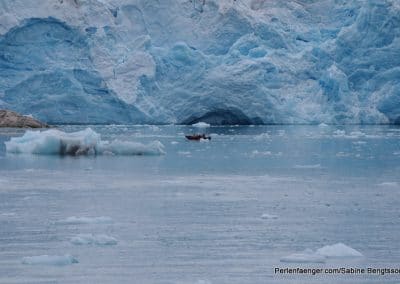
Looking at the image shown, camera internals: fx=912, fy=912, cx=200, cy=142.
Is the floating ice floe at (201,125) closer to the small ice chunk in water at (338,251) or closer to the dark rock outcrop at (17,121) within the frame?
the dark rock outcrop at (17,121)

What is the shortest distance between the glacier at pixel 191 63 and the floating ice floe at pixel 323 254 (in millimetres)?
21545

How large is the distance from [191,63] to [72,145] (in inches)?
511

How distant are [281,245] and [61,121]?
894 inches

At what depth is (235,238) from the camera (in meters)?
6.48

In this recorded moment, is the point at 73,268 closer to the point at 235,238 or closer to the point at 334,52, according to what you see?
the point at 235,238

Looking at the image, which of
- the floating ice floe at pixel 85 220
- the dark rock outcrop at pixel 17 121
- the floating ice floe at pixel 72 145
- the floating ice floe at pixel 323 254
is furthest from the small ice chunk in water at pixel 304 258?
the dark rock outcrop at pixel 17 121

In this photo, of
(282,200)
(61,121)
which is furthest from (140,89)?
(282,200)

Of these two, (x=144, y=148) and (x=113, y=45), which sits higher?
(x=113, y=45)

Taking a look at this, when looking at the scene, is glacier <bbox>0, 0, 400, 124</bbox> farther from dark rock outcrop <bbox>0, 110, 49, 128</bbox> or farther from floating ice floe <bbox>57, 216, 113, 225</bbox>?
floating ice floe <bbox>57, 216, 113, 225</bbox>

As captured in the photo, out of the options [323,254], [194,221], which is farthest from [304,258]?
[194,221]

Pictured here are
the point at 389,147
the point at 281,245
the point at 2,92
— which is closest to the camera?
the point at 281,245

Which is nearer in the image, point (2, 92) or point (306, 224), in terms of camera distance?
point (306, 224)

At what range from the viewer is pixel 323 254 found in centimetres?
576

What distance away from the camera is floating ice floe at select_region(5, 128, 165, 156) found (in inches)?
611
